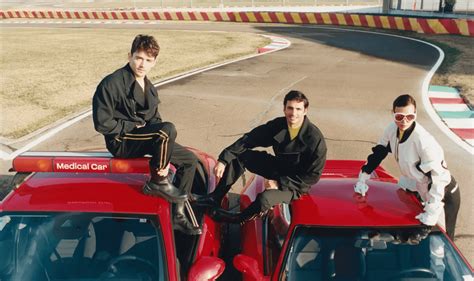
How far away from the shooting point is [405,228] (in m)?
3.93

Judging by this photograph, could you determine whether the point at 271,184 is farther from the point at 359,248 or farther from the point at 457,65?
the point at 457,65

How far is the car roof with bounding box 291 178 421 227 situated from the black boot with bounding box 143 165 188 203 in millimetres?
1004

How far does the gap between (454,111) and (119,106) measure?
984cm

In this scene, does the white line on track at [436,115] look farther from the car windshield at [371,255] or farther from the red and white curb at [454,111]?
the car windshield at [371,255]

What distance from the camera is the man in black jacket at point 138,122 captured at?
4.57 m

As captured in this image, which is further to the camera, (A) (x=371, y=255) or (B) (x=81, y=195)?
(A) (x=371, y=255)

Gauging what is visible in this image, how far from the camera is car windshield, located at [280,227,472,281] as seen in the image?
154 inches

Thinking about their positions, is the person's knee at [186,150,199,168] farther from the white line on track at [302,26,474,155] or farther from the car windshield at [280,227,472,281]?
the white line on track at [302,26,474,155]

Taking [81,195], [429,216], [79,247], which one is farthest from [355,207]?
[79,247]

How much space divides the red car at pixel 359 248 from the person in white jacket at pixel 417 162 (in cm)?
36

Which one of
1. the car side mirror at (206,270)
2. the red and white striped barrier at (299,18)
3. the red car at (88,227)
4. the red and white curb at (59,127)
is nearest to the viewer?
the car side mirror at (206,270)

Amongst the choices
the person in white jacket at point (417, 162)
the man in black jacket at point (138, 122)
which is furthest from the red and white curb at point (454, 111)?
the man in black jacket at point (138, 122)

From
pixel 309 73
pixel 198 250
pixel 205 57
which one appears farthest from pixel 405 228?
pixel 205 57

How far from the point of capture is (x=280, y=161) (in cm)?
519
